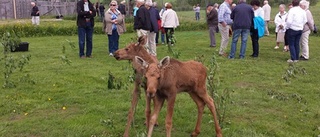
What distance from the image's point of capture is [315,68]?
40.5 feet

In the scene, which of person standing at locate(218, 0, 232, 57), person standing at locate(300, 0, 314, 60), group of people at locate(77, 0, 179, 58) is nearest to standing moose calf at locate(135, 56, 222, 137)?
group of people at locate(77, 0, 179, 58)

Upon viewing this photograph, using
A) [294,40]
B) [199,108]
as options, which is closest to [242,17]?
[294,40]

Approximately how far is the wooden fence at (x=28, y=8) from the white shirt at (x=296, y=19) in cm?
3044

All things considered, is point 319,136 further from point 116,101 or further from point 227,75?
point 227,75

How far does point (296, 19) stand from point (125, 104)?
7.10 meters

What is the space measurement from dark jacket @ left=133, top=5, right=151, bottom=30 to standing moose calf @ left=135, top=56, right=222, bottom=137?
6.88m

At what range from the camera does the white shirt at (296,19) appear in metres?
12.8

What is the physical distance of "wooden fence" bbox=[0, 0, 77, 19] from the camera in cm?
3778

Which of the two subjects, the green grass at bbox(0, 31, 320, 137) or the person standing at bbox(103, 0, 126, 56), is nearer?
the green grass at bbox(0, 31, 320, 137)

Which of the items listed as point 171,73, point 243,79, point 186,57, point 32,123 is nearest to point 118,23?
point 186,57

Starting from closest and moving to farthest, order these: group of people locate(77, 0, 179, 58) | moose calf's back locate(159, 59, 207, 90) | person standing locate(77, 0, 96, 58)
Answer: moose calf's back locate(159, 59, 207, 90), group of people locate(77, 0, 179, 58), person standing locate(77, 0, 96, 58)

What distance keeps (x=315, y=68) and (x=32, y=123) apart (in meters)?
8.63

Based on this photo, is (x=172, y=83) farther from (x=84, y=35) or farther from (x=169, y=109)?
(x=84, y=35)

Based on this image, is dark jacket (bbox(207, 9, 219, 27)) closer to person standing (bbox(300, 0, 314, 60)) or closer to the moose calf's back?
person standing (bbox(300, 0, 314, 60))
